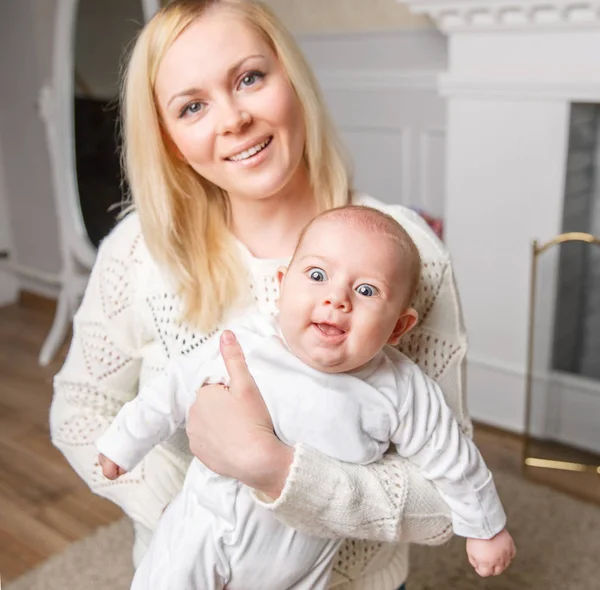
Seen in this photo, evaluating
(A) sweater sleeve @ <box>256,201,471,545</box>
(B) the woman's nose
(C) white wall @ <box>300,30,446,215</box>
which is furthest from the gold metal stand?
(B) the woman's nose

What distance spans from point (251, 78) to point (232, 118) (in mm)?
71

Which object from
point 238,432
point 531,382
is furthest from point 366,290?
point 531,382

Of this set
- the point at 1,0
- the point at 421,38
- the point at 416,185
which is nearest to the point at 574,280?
the point at 416,185

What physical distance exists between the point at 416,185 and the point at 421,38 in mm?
452

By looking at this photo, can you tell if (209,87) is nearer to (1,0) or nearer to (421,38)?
(421,38)

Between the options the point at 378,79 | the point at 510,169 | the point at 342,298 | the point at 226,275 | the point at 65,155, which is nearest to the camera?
the point at 342,298

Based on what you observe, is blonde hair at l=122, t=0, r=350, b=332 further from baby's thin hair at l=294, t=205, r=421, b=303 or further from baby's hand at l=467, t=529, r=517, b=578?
baby's hand at l=467, t=529, r=517, b=578

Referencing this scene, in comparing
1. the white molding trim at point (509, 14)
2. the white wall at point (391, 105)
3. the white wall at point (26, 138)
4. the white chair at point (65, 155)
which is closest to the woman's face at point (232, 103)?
the white molding trim at point (509, 14)

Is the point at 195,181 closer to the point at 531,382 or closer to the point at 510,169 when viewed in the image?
the point at 510,169

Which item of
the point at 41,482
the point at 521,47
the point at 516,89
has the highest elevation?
the point at 521,47

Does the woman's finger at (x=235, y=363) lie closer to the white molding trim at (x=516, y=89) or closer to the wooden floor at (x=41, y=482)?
the wooden floor at (x=41, y=482)

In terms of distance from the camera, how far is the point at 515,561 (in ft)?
5.97

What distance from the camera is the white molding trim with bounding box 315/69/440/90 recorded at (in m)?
2.37

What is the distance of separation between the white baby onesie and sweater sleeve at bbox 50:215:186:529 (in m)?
0.16
